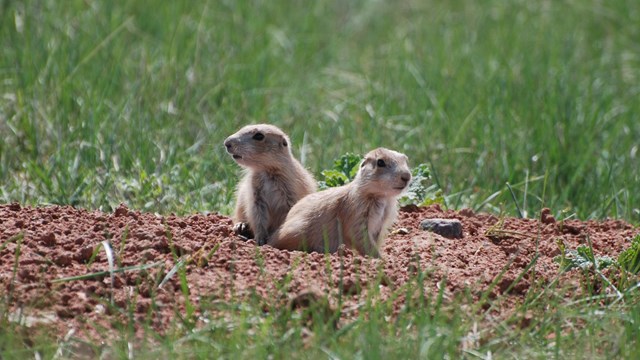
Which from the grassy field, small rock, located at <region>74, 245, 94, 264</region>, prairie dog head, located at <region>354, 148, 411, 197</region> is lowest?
the grassy field

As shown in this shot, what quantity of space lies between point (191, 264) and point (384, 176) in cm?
110

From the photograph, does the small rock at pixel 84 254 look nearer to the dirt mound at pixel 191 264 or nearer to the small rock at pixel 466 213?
the dirt mound at pixel 191 264

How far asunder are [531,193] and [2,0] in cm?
478

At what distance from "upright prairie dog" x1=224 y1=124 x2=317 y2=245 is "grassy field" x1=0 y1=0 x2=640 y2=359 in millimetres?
654

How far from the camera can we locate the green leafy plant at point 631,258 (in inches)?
198

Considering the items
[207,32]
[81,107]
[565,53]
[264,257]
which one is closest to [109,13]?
[207,32]

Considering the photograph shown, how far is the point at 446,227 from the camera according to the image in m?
5.63

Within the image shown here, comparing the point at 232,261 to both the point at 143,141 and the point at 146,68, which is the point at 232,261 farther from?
the point at 146,68

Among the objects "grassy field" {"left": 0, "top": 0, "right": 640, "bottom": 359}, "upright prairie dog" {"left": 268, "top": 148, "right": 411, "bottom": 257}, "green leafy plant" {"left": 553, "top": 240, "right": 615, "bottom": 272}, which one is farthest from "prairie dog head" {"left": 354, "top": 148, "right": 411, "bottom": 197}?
"grassy field" {"left": 0, "top": 0, "right": 640, "bottom": 359}

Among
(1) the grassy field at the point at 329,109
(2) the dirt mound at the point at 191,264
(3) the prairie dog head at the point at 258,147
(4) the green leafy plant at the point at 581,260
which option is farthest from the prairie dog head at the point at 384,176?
(1) the grassy field at the point at 329,109

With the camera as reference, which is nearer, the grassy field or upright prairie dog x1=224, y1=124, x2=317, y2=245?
the grassy field

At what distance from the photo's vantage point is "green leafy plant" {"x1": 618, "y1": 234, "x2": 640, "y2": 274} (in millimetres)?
5023

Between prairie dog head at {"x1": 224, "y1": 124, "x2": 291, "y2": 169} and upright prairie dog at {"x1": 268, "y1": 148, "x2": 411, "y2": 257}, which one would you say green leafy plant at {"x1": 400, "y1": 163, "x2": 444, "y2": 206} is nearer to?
upright prairie dog at {"x1": 268, "y1": 148, "x2": 411, "y2": 257}

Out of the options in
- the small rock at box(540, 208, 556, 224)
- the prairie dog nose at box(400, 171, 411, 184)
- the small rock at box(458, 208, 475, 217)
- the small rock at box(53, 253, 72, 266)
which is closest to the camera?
the small rock at box(53, 253, 72, 266)
